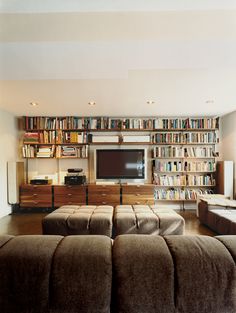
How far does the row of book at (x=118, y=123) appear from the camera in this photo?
4938mm

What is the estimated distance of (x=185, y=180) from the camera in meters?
4.92

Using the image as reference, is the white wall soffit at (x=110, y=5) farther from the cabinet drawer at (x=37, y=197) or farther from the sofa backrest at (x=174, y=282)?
the cabinet drawer at (x=37, y=197)

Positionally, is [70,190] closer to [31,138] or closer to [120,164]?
[120,164]

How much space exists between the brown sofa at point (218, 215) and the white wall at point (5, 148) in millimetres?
3906

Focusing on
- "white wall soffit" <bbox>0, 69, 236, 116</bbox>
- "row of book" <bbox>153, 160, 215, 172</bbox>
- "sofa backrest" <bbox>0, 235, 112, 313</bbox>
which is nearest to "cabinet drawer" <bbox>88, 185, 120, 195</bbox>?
"row of book" <bbox>153, 160, 215, 172</bbox>

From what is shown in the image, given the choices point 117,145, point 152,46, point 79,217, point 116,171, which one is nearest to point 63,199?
point 116,171

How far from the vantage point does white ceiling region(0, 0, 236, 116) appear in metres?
1.74

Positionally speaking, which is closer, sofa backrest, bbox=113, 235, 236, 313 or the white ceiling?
sofa backrest, bbox=113, 235, 236, 313

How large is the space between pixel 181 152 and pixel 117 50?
326 cm

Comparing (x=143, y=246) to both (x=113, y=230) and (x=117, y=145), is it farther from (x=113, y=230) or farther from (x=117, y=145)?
(x=117, y=145)

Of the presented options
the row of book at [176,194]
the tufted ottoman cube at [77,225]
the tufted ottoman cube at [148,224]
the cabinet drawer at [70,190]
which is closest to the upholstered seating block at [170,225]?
the tufted ottoman cube at [148,224]

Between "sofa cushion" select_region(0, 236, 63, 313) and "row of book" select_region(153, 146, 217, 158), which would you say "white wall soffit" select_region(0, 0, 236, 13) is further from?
"row of book" select_region(153, 146, 217, 158)

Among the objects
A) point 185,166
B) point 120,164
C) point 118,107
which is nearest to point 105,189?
point 120,164

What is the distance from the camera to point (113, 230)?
2695 millimetres
